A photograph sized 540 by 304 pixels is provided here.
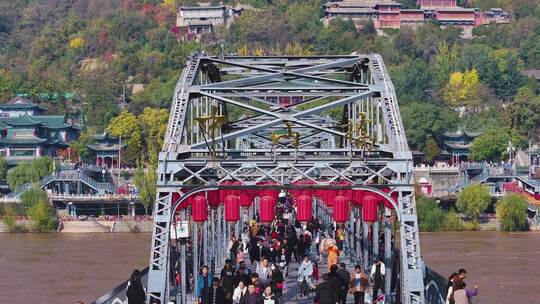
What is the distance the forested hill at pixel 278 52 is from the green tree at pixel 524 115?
0.09 meters

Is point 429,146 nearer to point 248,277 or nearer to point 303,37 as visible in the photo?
point 303,37

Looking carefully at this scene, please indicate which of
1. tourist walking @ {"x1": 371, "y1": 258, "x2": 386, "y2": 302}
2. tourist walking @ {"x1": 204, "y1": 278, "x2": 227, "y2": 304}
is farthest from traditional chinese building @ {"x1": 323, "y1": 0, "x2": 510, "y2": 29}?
tourist walking @ {"x1": 204, "y1": 278, "x2": 227, "y2": 304}

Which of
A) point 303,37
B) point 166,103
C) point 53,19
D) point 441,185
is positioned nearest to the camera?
point 441,185

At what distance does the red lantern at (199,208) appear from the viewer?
21516mm

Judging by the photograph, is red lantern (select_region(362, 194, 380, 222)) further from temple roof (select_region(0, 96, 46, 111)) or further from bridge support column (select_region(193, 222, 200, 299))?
temple roof (select_region(0, 96, 46, 111))

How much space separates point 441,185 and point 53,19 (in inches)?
3253

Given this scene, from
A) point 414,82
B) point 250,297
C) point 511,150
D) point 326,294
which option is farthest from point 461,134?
point 250,297

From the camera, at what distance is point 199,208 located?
21.6 meters

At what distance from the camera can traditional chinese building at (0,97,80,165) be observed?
282ft

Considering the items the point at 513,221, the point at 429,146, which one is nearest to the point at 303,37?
the point at 429,146

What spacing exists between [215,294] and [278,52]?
101816mm

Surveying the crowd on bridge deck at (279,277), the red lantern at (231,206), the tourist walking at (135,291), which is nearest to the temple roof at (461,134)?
the crowd on bridge deck at (279,277)

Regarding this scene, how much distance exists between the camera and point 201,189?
20859mm

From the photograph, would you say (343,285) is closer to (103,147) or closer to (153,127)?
(103,147)
